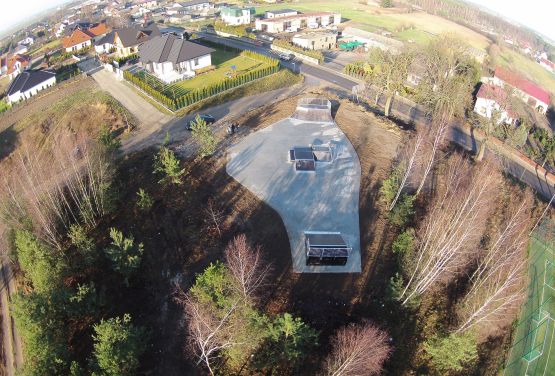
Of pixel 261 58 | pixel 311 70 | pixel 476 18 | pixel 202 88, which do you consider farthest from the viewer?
pixel 476 18

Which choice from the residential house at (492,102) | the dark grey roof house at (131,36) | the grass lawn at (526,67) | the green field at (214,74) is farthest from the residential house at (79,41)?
the grass lawn at (526,67)

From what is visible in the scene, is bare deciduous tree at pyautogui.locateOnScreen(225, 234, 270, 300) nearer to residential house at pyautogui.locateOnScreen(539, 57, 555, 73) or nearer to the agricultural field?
the agricultural field

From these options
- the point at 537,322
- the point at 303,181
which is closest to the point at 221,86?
Answer: the point at 303,181

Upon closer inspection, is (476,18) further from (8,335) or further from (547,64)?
(8,335)

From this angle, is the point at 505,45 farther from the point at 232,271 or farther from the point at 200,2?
the point at 232,271

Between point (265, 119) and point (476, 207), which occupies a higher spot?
point (476, 207)

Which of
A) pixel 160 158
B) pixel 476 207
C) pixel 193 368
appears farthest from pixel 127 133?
pixel 476 207
